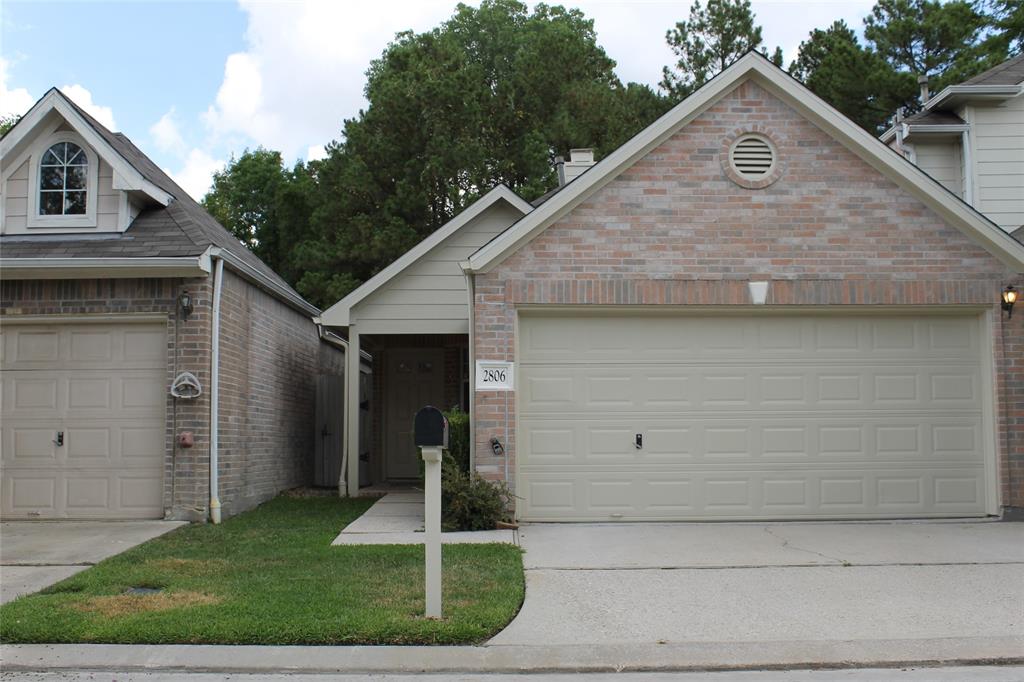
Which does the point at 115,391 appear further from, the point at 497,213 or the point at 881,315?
the point at 881,315

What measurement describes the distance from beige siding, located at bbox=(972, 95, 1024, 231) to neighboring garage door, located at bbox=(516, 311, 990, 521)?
3.11 metres

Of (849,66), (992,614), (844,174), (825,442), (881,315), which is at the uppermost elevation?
(849,66)

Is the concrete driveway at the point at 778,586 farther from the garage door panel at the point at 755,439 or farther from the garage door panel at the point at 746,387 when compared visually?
the garage door panel at the point at 746,387

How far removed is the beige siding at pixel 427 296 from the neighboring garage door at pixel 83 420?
4.03 m

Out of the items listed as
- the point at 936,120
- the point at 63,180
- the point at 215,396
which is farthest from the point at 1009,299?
the point at 63,180

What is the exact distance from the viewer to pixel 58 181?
39.6ft

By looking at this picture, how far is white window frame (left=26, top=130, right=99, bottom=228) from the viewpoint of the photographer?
39.1ft

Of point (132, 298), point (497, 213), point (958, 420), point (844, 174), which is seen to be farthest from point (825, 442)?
point (132, 298)

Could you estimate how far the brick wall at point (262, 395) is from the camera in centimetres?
1210

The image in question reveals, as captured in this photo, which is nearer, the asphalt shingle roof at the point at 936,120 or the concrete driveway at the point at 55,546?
the concrete driveway at the point at 55,546

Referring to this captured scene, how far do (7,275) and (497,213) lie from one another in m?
7.14

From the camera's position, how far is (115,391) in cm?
1159

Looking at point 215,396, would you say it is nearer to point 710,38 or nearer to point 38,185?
point 38,185

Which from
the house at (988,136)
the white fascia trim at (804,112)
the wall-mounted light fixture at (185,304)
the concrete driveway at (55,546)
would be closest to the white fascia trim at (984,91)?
the house at (988,136)
